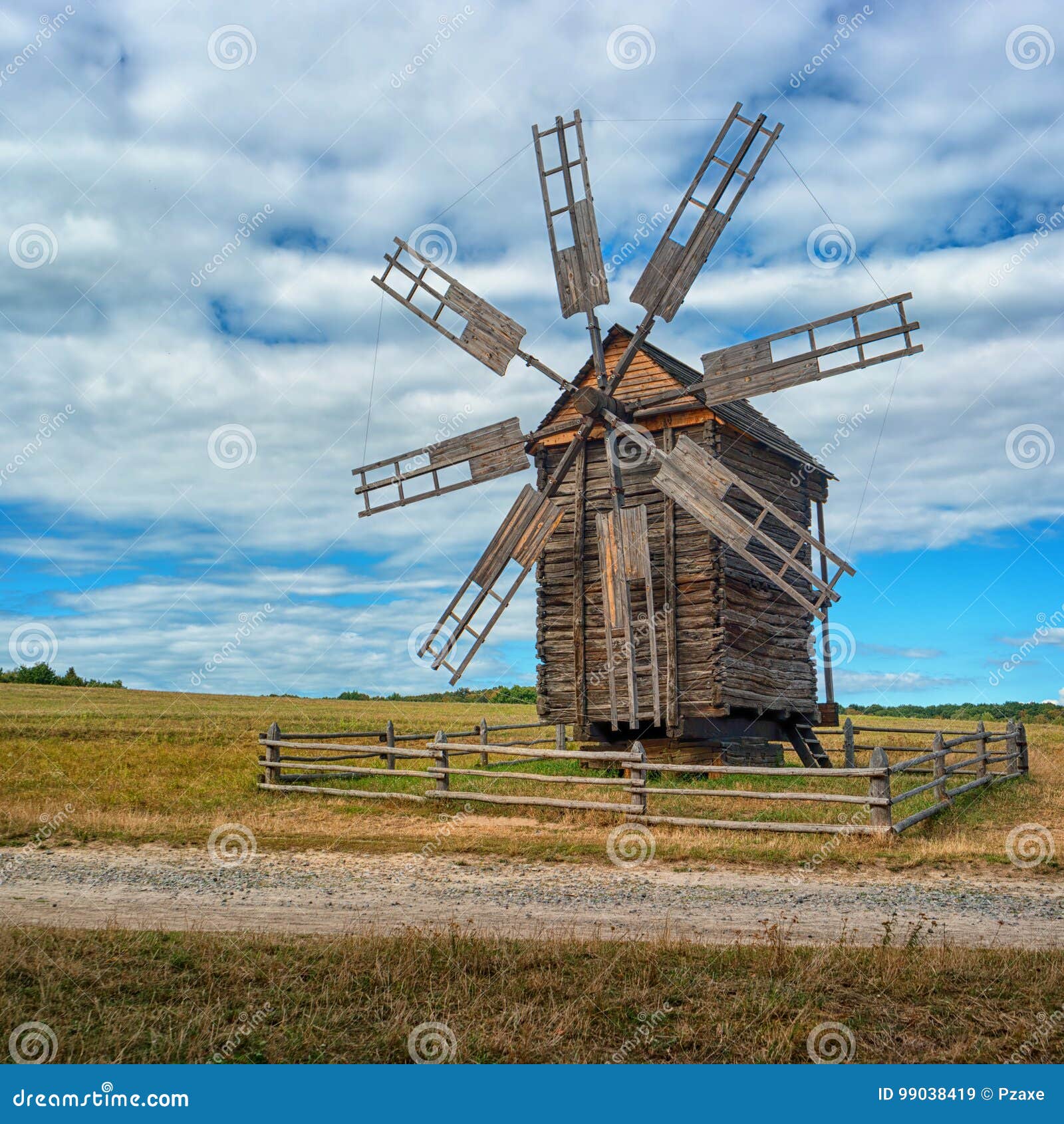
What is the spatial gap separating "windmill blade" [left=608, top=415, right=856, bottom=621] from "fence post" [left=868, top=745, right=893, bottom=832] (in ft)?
14.0

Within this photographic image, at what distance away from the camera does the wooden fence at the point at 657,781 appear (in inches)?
527

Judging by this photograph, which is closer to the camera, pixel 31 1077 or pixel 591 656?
pixel 31 1077

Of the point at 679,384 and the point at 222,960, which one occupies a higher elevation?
the point at 679,384

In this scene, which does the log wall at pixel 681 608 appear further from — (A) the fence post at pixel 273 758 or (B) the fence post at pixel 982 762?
(A) the fence post at pixel 273 758

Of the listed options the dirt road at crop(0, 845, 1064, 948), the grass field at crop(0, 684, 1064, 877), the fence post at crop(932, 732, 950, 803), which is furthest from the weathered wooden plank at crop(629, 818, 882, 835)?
the fence post at crop(932, 732, 950, 803)

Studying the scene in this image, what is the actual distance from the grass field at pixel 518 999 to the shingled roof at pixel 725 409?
12.9 metres

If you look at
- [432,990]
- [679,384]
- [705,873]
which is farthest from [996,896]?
[679,384]

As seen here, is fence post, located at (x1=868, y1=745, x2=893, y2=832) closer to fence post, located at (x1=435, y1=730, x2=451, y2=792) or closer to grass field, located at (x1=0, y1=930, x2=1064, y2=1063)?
grass field, located at (x1=0, y1=930, x2=1064, y2=1063)

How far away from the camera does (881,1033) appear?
6.09 m

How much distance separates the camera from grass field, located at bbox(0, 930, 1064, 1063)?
588cm

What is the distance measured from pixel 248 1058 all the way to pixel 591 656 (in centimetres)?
1437

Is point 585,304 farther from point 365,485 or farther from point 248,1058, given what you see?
point 248,1058

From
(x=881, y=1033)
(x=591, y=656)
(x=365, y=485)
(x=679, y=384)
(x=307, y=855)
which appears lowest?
(x=881, y=1033)

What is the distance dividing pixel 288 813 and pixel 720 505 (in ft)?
30.1
